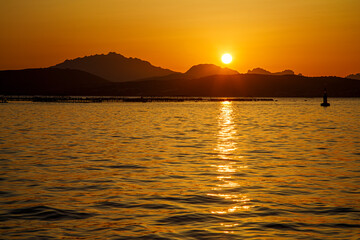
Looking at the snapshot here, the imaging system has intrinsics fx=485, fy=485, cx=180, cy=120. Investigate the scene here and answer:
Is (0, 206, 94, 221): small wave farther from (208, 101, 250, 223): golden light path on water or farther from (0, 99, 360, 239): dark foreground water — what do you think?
(208, 101, 250, 223): golden light path on water

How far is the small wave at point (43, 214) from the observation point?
13.7m

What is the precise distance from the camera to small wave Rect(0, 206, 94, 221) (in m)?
13.7

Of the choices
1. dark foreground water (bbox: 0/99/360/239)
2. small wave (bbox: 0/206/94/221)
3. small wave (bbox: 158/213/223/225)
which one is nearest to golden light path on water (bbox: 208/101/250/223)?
dark foreground water (bbox: 0/99/360/239)

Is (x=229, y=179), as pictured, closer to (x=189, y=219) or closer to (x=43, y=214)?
(x=189, y=219)

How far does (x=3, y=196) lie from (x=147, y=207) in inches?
204

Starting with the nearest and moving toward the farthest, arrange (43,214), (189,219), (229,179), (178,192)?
(189,219), (43,214), (178,192), (229,179)

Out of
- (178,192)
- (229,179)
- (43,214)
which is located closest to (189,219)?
(178,192)

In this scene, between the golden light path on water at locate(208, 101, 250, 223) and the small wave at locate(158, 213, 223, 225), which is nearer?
the small wave at locate(158, 213, 223, 225)

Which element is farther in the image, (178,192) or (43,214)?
(178,192)

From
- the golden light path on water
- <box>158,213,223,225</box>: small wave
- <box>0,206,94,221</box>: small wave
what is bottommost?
the golden light path on water

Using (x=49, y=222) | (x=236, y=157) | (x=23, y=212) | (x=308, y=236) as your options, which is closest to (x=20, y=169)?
(x=23, y=212)

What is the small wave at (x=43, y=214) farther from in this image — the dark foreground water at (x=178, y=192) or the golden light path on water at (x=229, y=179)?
the golden light path on water at (x=229, y=179)

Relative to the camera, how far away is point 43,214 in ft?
46.3

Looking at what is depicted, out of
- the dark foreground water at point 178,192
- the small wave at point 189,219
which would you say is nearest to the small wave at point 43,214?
the dark foreground water at point 178,192
